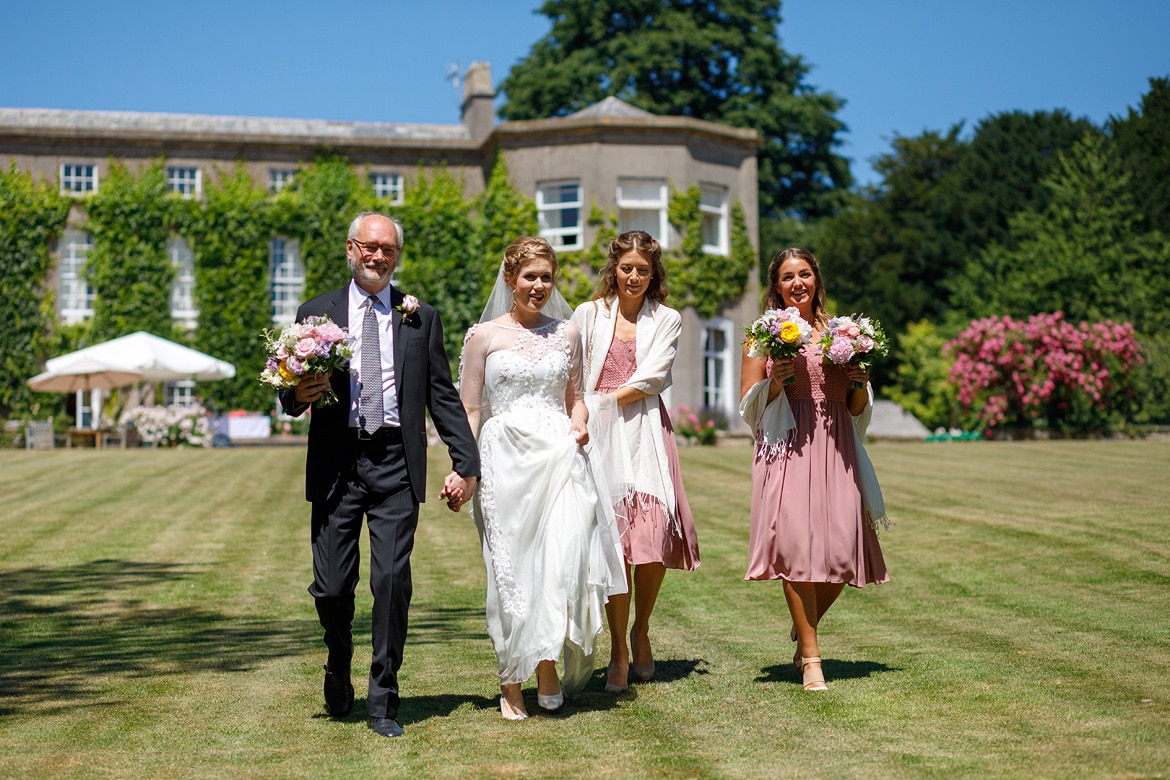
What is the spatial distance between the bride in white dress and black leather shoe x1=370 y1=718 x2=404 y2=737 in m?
0.55

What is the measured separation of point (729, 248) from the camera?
3111cm

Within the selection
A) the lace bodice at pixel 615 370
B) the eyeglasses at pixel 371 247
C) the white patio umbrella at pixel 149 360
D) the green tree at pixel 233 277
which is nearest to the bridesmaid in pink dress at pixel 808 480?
the lace bodice at pixel 615 370

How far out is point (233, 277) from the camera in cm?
3169

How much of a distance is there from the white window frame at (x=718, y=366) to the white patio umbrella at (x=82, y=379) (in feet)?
41.6

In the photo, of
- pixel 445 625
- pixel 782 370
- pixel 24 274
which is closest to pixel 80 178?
pixel 24 274

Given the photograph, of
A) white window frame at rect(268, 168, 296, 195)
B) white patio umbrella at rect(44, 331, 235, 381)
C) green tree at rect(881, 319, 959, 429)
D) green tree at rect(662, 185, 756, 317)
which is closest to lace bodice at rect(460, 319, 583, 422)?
white patio umbrella at rect(44, 331, 235, 381)

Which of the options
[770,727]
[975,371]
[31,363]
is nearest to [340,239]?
[31,363]

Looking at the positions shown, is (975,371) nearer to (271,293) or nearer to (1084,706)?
(271,293)

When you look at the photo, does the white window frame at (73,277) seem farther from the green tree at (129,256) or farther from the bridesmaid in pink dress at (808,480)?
the bridesmaid in pink dress at (808,480)

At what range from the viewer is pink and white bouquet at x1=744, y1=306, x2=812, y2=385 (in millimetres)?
6363

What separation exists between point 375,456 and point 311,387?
435 mm

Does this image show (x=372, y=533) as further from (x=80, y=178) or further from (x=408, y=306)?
(x=80, y=178)

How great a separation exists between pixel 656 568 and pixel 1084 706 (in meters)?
2.22

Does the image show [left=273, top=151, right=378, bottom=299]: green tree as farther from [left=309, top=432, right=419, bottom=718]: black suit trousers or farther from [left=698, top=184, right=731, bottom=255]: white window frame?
[left=309, top=432, right=419, bottom=718]: black suit trousers
